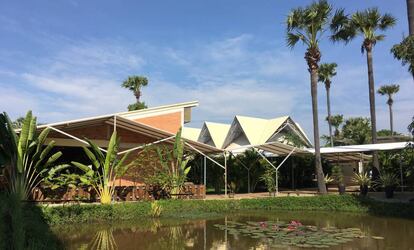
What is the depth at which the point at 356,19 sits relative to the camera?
24062 mm

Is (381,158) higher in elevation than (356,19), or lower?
lower

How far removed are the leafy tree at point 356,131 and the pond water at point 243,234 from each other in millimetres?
30368

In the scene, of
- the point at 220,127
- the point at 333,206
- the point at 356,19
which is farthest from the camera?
the point at 220,127

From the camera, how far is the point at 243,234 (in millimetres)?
11969

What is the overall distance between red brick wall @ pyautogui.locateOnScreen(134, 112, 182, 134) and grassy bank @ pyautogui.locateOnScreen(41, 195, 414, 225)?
670 cm

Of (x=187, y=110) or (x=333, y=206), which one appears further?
(x=187, y=110)

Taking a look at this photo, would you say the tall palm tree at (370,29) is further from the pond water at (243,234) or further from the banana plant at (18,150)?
the banana plant at (18,150)

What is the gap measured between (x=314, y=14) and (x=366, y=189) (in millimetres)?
8694

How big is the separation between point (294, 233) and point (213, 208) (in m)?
6.12

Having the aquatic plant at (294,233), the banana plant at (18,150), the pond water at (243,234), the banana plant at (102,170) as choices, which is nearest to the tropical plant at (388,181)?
the pond water at (243,234)

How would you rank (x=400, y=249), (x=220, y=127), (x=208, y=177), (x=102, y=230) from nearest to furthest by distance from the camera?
(x=400, y=249) → (x=102, y=230) → (x=208, y=177) → (x=220, y=127)

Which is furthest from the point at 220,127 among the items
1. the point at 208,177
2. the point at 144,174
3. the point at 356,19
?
the point at 144,174

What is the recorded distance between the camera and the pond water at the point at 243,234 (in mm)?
10391

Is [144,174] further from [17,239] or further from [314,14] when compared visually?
[17,239]
